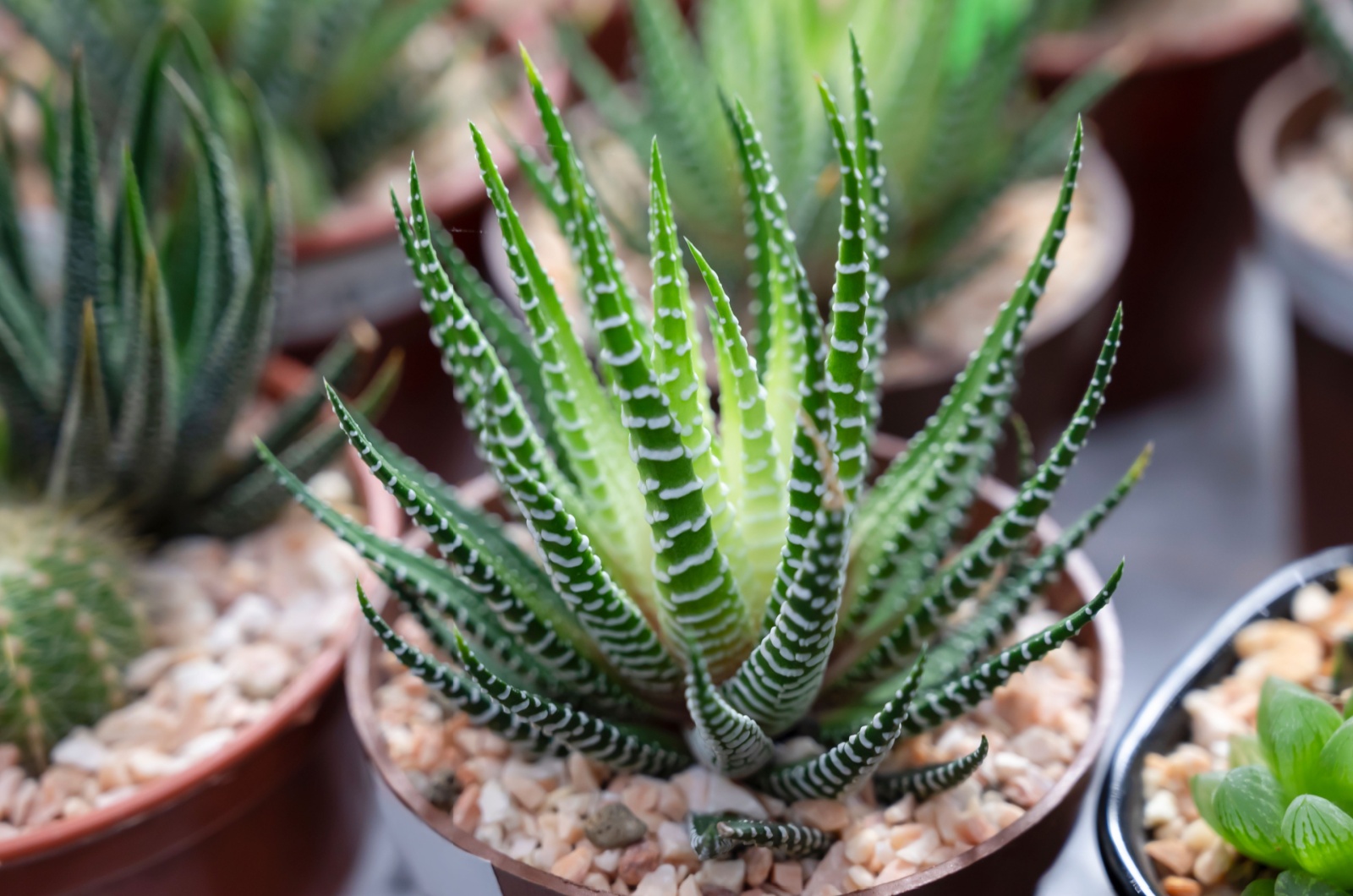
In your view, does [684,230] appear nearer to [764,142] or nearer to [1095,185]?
[764,142]

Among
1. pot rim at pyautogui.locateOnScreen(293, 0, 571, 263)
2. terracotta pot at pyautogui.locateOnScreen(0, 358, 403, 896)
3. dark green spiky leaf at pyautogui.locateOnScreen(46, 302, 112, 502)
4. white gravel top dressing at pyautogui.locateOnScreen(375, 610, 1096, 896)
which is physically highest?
pot rim at pyautogui.locateOnScreen(293, 0, 571, 263)

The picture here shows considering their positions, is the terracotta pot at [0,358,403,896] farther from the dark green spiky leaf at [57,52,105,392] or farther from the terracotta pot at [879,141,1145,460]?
the terracotta pot at [879,141,1145,460]

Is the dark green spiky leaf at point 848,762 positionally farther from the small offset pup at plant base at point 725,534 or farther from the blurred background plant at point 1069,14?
the blurred background plant at point 1069,14

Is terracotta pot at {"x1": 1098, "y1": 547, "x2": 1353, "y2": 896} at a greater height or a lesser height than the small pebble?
greater

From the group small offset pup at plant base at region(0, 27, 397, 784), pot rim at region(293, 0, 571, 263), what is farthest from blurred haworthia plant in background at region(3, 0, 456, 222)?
small offset pup at plant base at region(0, 27, 397, 784)

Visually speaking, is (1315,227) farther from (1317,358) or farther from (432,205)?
(432,205)
